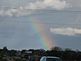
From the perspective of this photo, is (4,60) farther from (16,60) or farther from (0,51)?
(0,51)

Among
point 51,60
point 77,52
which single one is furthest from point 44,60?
point 77,52

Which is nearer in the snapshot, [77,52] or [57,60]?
[57,60]

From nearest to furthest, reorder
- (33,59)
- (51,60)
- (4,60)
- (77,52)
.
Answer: (51,60)
(33,59)
(4,60)
(77,52)

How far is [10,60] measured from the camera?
62.2 m

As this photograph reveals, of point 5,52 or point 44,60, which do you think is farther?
point 5,52

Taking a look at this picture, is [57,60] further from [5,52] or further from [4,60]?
[5,52]

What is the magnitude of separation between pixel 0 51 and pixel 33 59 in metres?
34.6

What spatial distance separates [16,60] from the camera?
6219cm

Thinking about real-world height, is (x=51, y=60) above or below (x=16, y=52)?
below

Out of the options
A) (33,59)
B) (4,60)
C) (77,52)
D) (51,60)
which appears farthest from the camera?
(77,52)

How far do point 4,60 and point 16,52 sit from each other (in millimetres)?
19545

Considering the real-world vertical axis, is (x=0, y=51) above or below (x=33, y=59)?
above

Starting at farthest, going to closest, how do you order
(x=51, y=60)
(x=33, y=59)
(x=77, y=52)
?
1. (x=77, y=52)
2. (x=33, y=59)
3. (x=51, y=60)

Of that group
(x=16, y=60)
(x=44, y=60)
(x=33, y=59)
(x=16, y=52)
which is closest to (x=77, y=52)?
(x=16, y=52)
